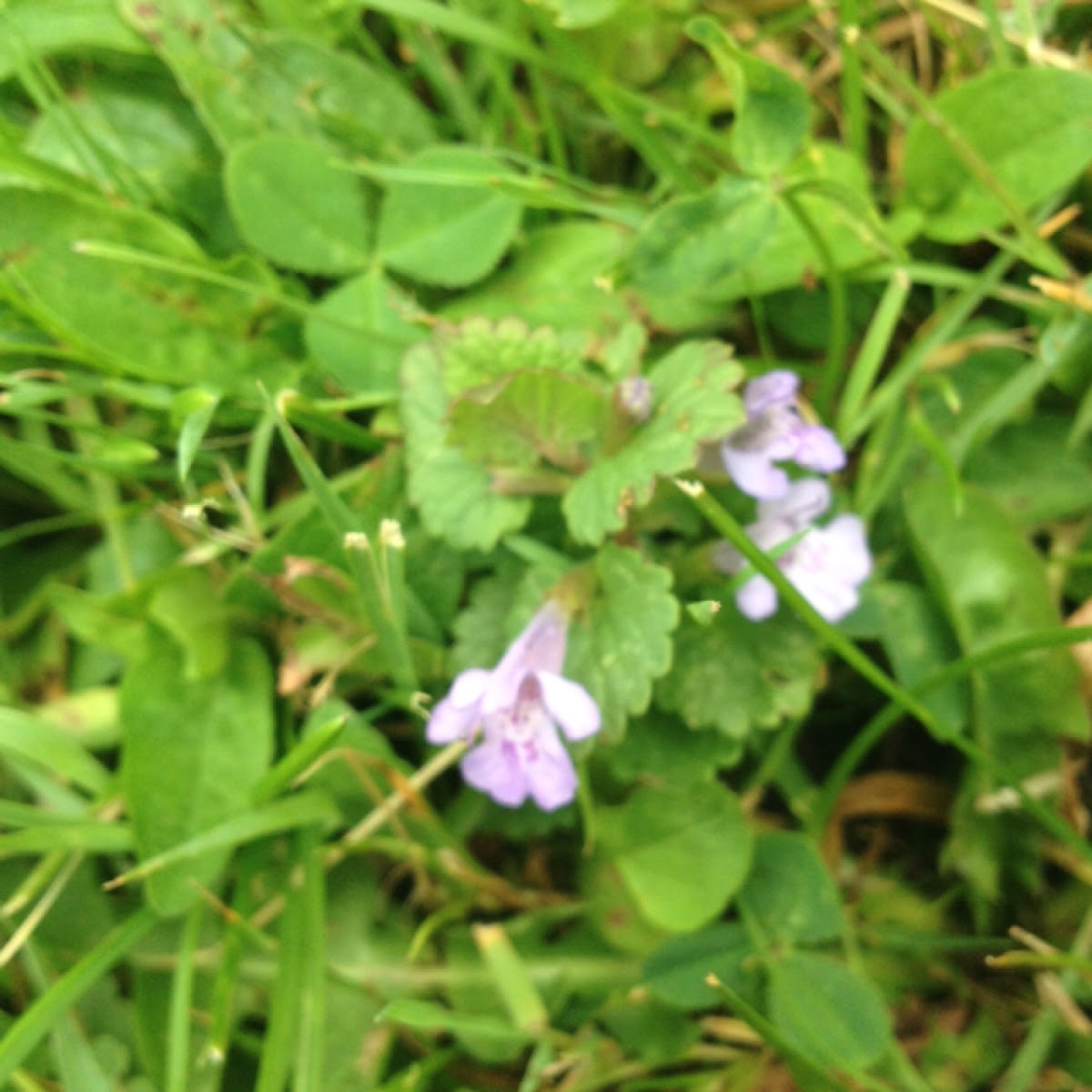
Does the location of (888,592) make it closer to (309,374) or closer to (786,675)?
(786,675)

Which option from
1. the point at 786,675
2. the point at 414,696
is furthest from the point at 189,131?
the point at 786,675

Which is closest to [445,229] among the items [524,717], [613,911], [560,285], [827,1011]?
[560,285]

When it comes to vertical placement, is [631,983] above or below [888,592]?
below

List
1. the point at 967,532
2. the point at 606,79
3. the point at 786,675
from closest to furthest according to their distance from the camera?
the point at 786,675, the point at 967,532, the point at 606,79

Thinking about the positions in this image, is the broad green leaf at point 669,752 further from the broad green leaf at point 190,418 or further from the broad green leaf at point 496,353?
the broad green leaf at point 190,418

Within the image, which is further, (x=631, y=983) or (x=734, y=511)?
(x=631, y=983)

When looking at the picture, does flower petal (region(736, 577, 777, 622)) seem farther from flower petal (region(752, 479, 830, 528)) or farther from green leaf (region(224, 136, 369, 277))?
green leaf (region(224, 136, 369, 277))

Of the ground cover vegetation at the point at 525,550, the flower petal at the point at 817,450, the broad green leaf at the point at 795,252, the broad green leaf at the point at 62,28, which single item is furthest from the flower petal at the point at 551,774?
the broad green leaf at the point at 62,28

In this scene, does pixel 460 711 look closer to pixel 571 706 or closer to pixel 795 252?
pixel 571 706
